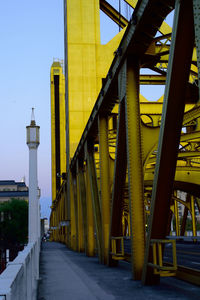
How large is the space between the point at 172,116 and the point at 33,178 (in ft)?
26.2

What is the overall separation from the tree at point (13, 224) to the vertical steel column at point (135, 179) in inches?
2985

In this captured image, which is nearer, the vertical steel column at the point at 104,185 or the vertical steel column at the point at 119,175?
the vertical steel column at the point at 119,175

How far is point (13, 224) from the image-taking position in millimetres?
86188

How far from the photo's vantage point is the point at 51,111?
324ft

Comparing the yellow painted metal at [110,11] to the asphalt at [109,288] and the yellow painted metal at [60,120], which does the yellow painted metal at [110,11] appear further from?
the yellow painted metal at [60,120]

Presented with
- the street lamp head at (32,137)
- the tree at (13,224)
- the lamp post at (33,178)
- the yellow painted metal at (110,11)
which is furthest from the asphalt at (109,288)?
the tree at (13,224)

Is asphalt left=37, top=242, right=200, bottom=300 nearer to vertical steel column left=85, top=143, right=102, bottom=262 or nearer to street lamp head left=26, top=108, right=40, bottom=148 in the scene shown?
vertical steel column left=85, top=143, right=102, bottom=262

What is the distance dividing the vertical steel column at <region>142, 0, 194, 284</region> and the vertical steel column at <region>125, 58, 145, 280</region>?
1.15 meters

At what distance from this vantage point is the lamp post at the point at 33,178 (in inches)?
573

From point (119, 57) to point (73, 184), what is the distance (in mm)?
22325

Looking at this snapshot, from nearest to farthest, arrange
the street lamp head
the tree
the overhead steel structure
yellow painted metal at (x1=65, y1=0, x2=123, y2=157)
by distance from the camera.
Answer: the overhead steel structure < the street lamp head < yellow painted metal at (x1=65, y1=0, x2=123, y2=157) < the tree

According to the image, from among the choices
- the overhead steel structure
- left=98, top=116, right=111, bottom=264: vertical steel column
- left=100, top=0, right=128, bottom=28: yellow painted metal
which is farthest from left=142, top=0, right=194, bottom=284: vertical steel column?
left=100, top=0, right=128, bottom=28: yellow painted metal

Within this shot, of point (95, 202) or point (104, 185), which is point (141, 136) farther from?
point (95, 202)

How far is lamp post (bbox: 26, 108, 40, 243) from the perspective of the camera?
1455 cm
